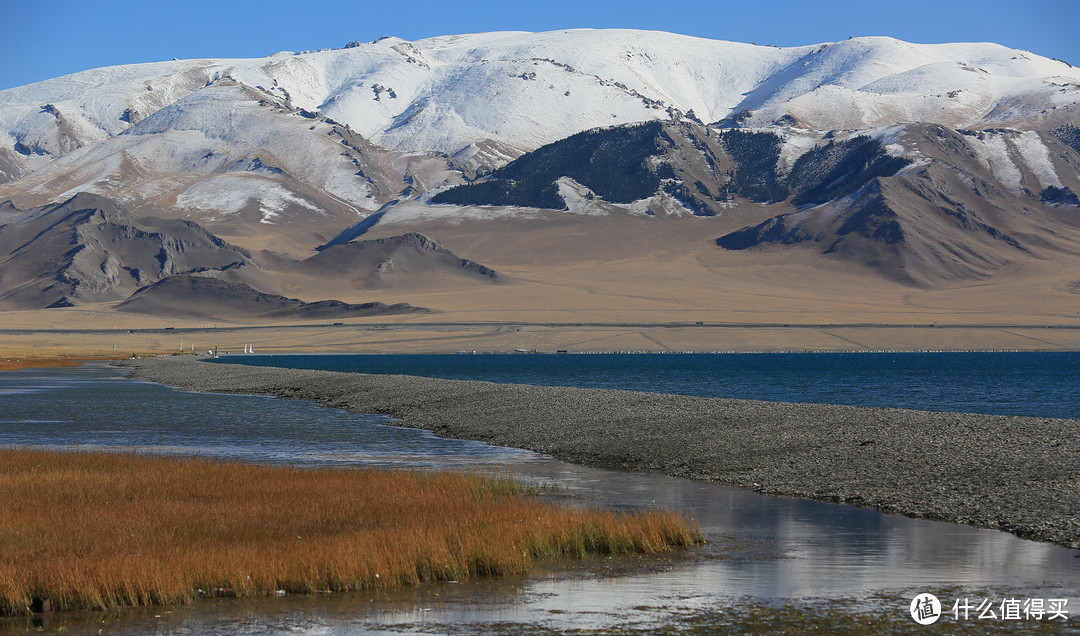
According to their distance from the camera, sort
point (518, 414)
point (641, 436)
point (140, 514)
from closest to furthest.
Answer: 1. point (140, 514)
2. point (641, 436)
3. point (518, 414)

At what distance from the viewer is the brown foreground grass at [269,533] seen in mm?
21500

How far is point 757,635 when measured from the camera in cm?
1912

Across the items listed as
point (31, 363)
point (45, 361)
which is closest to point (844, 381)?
point (31, 363)

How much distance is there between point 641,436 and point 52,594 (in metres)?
32.4

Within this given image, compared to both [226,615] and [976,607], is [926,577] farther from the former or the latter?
[226,615]

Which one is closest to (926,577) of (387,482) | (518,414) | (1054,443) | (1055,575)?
(1055,575)

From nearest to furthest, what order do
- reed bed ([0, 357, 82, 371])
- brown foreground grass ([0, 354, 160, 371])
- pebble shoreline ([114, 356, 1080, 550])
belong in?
pebble shoreline ([114, 356, 1080, 550])
reed bed ([0, 357, 82, 371])
brown foreground grass ([0, 354, 160, 371])

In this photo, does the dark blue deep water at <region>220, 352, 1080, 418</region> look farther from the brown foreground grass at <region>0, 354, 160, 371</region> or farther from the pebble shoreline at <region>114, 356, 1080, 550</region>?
the brown foreground grass at <region>0, 354, 160, 371</region>

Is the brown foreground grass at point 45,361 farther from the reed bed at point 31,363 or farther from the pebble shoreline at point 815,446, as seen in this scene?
the pebble shoreline at point 815,446
